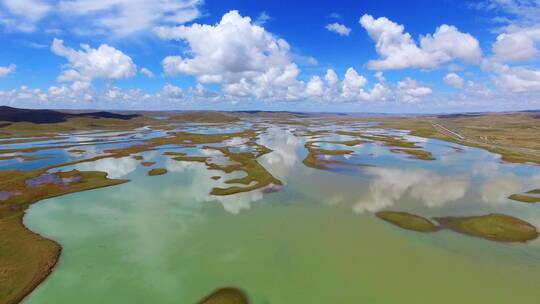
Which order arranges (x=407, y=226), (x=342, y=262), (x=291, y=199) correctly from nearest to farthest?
1. (x=342, y=262)
2. (x=407, y=226)
3. (x=291, y=199)

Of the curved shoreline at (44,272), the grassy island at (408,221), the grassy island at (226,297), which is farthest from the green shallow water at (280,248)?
the grassy island at (408,221)

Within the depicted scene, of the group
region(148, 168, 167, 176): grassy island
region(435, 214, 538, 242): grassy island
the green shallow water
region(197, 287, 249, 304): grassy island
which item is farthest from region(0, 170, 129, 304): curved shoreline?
region(435, 214, 538, 242): grassy island

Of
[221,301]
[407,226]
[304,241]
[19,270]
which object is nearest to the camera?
[221,301]

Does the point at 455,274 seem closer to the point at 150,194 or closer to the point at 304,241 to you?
the point at 304,241

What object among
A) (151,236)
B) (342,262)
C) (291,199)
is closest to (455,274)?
(342,262)

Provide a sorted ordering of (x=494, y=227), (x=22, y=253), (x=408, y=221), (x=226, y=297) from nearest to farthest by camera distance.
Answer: (x=226, y=297), (x=22, y=253), (x=494, y=227), (x=408, y=221)

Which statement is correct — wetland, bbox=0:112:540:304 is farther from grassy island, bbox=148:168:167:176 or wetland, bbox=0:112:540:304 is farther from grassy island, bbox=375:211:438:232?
grassy island, bbox=148:168:167:176

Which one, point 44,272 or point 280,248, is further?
point 280,248

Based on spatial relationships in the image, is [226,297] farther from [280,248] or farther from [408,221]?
[408,221]

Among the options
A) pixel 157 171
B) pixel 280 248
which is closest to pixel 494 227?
pixel 280 248
